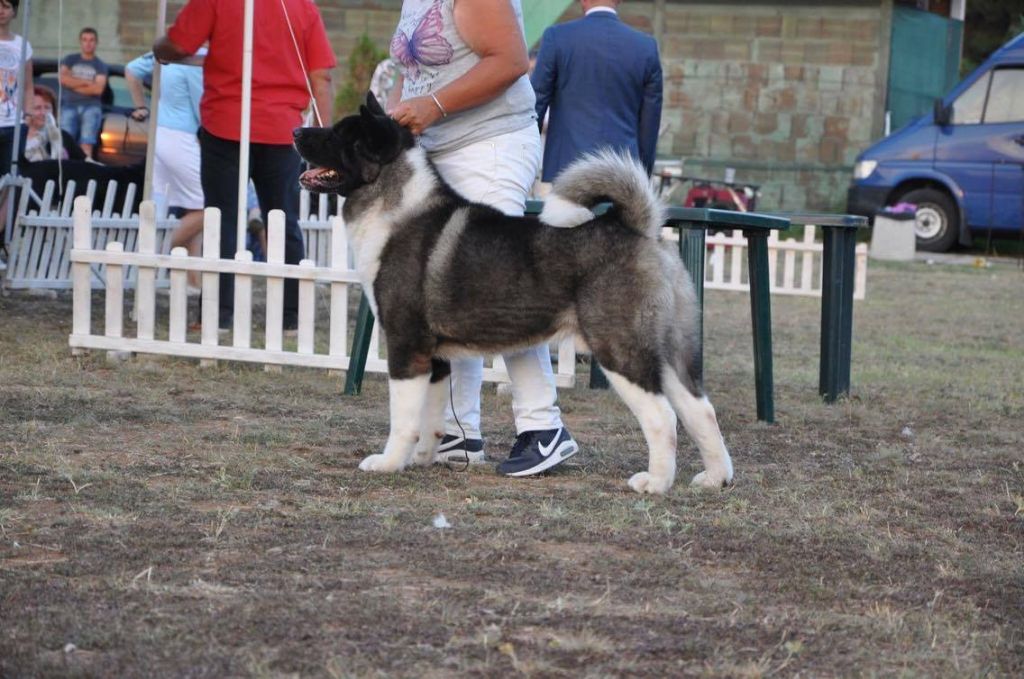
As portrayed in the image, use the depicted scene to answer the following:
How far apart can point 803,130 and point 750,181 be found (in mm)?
1078

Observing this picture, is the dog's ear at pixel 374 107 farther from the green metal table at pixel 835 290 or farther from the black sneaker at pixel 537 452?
the green metal table at pixel 835 290

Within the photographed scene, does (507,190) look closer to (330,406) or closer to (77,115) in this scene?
(330,406)

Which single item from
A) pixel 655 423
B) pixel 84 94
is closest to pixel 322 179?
pixel 655 423

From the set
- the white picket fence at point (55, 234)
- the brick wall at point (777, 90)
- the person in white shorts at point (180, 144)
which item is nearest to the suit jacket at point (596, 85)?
the white picket fence at point (55, 234)

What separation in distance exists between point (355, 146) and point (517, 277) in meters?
0.68

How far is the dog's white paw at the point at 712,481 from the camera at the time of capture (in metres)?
5.00

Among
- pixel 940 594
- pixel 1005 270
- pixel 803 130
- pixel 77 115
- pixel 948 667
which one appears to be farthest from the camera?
pixel 803 130

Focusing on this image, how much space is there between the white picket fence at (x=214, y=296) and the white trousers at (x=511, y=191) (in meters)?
2.31

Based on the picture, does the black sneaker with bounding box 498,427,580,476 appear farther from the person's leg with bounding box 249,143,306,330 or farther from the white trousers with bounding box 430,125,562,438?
the person's leg with bounding box 249,143,306,330

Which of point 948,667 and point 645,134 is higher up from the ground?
point 645,134

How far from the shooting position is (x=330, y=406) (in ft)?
22.2

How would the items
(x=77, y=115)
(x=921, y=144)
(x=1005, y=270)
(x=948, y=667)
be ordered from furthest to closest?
1. (x=921, y=144)
2. (x=1005, y=270)
3. (x=77, y=115)
4. (x=948, y=667)

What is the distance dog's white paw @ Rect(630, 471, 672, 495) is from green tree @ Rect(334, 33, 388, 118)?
594 inches

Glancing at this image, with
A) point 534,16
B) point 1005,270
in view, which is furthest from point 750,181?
point 534,16
